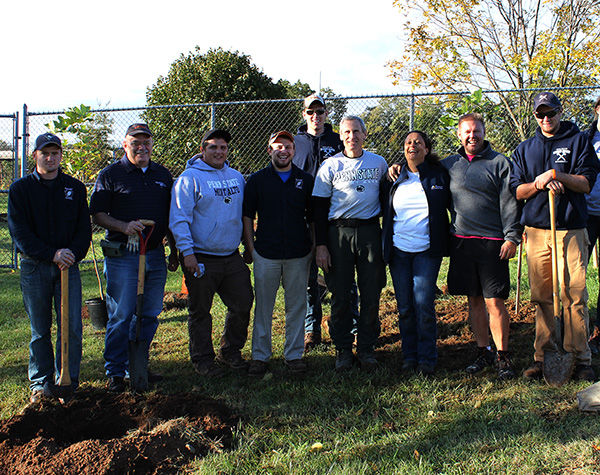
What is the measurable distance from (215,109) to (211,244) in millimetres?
5512

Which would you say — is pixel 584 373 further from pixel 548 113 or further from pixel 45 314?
pixel 45 314

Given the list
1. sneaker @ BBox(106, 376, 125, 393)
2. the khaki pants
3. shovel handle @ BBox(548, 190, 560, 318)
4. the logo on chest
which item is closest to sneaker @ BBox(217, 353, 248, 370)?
sneaker @ BBox(106, 376, 125, 393)

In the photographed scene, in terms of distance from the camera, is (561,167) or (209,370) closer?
(561,167)

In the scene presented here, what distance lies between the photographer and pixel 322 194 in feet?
16.1

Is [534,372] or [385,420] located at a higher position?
[534,372]

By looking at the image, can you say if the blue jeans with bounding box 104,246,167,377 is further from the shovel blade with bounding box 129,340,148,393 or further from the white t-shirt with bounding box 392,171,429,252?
the white t-shirt with bounding box 392,171,429,252

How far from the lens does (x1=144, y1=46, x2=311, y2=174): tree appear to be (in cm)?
1185

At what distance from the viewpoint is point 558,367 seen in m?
4.50

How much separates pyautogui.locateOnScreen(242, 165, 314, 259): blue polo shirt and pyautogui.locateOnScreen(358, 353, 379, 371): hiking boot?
1068 millimetres

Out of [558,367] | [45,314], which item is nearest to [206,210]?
[45,314]

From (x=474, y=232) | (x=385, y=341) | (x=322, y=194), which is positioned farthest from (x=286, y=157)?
(x=385, y=341)

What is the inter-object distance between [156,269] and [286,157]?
1.47 metres

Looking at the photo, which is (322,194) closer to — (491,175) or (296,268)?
(296,268)

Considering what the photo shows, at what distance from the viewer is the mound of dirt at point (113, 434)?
10.8ft
